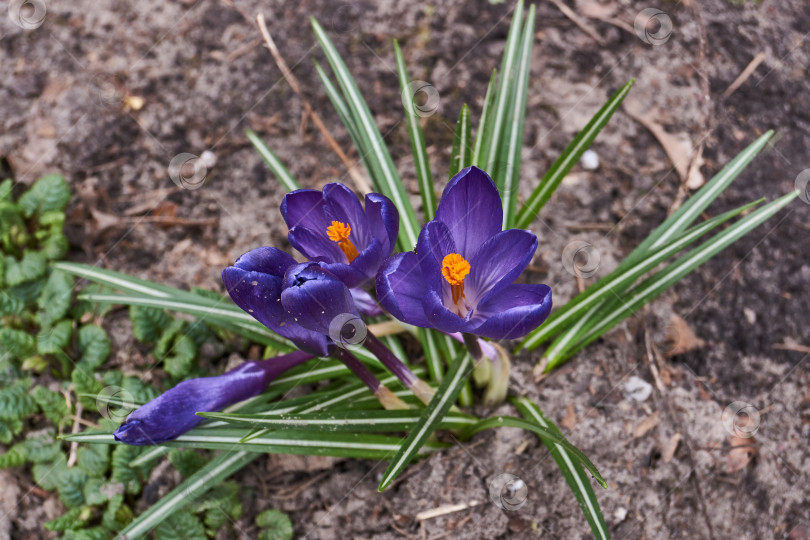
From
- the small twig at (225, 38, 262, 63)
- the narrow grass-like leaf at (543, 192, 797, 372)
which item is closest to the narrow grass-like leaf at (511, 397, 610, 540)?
the narrow grass-like leaf at (543, 192, 797, 372)

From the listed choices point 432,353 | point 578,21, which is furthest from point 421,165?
point 578,21

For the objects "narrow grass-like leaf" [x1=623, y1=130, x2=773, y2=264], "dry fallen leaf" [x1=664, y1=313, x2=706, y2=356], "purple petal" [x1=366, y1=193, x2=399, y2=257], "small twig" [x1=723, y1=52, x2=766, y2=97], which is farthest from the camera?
"small twig" [x1=723, y1=52, x2=766, y2=97]

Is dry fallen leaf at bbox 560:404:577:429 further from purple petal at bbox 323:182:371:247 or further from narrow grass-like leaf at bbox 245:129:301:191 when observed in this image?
narrow grass-like leaf at bbox 245:129:301:191

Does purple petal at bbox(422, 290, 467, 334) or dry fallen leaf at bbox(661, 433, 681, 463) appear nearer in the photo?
purple petal at bbox(422, 290, 467, 334)

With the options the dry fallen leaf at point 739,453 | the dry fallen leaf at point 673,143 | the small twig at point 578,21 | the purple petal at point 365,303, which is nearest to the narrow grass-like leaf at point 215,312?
the purple petal at point 365,303

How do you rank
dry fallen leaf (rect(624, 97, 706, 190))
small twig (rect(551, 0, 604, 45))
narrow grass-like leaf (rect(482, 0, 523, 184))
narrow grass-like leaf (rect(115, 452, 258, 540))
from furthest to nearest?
small twig (rect(551, 0, 604, 45)) → dry fallen leaf (rect(624, 97, 706, 190)) → narrow grass-like leaf (rect(482, 0, 523, 184)) → narrow grass-like leaf (rect(115, 452, 258, 540))

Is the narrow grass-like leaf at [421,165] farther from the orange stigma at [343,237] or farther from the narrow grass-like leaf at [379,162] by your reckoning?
the orange stigma at [343,237]

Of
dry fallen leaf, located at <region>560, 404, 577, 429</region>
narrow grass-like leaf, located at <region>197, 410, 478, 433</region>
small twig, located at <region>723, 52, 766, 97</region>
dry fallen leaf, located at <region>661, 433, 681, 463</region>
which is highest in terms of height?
small twig, located at <region>723, 52, 766, 97</region>
